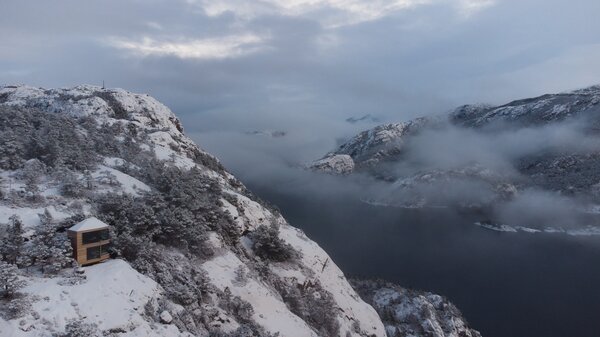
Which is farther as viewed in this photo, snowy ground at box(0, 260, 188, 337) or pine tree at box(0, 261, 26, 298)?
pine tree at box(0, 261, 26, 298)

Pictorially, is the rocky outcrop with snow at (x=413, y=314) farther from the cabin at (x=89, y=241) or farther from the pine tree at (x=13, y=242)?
the pine tree at (x=13, y=242)

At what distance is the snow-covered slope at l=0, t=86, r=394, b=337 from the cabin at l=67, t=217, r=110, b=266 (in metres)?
0.80

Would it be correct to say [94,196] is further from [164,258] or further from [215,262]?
[215,262]

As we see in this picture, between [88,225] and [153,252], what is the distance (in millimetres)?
4811

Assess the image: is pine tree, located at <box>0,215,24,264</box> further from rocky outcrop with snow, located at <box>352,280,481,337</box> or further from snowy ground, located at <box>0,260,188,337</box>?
rocky outcrop with snow, located at <box>352,280,481,337</box>

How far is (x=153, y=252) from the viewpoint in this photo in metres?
29.9

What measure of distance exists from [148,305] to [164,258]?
672 centimetres

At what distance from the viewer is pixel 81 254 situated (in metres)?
26.0

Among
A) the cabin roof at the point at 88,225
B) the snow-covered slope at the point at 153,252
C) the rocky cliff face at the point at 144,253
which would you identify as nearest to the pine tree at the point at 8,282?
the rocky cliff face at the point at 144,253

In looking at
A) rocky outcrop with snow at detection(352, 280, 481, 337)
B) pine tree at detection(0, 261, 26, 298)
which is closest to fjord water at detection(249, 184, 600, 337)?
rocky outcrop with snow at detection(352, 280, 481, 337)

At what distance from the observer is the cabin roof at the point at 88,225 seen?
86.0 feet

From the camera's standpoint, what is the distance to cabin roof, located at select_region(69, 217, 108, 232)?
26219 mm

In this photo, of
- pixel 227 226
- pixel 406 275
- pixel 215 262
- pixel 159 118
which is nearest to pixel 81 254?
pixel 215 262

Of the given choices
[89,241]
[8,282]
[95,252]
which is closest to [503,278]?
[95,252]
